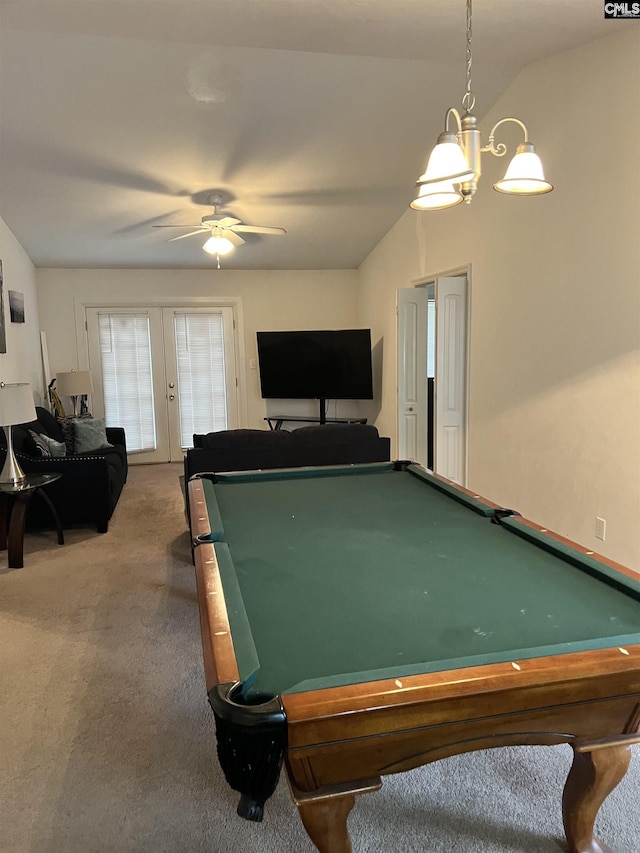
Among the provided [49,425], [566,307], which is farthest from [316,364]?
[566,307]

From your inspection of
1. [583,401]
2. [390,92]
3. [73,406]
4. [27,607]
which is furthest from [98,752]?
[73,406]

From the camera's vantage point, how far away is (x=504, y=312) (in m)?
4.07

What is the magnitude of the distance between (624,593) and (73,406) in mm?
6229

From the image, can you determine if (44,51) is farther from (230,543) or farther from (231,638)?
(231,638)

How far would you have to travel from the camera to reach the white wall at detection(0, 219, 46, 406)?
195 inches

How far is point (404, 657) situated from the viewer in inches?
48.0

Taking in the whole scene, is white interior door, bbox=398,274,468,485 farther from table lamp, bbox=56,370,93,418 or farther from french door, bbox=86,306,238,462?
table lamp, bbox=56,370,93,418

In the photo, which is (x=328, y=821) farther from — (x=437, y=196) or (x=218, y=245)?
(x=218, y=245)

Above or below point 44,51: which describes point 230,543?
below

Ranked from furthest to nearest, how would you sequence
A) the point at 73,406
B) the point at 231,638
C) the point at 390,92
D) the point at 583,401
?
the point at 73,406 < the point at 390,92 < the point at 583,401 < the point at 231,638

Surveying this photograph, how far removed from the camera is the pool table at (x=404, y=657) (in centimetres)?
107

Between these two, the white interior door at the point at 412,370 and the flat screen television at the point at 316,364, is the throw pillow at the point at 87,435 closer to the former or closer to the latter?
the flat screen television at the point at 316,364

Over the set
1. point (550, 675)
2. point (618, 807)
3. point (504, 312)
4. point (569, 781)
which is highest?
point (504, 312)

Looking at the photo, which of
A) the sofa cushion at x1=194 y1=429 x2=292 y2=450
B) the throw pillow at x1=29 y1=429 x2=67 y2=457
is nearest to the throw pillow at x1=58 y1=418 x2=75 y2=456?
the throw pillow at x1=29 y1=429 x2=67 y2=457
